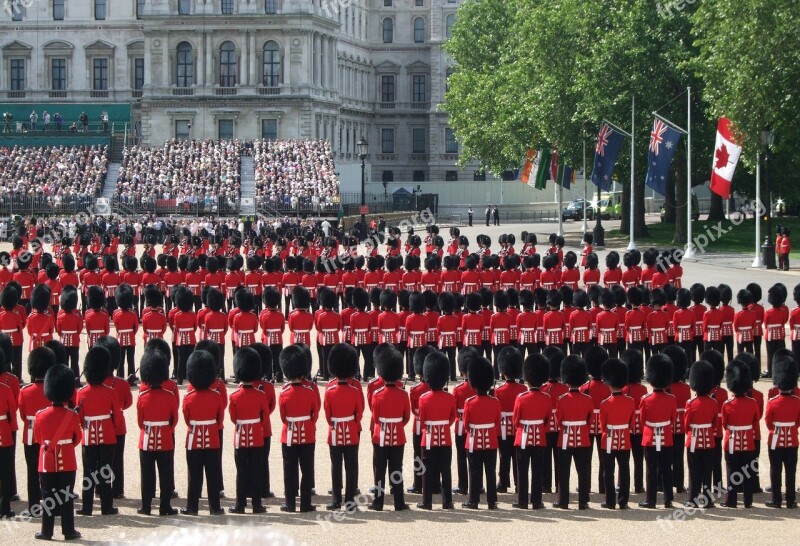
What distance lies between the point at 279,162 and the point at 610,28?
63.2 ft

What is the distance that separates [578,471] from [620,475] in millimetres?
394

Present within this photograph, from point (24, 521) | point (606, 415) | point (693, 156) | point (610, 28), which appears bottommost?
point (24, 521)

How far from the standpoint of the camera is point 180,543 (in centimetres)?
512

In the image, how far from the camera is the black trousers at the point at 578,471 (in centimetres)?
1227

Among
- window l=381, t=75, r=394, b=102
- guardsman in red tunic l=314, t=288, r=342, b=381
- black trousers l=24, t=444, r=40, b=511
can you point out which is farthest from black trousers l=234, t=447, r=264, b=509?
window l=381, t=75, r=394, b=102

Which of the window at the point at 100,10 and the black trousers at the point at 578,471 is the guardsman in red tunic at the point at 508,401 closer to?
the black trousers at the point at 578,471

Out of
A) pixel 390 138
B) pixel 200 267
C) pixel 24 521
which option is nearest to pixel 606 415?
pixel 24 521

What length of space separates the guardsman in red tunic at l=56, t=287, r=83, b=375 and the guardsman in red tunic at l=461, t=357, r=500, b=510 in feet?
25.5

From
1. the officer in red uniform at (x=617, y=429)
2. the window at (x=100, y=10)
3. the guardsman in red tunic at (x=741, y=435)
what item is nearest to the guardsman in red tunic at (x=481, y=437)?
the officer in red uniform at (x=617, y=429)

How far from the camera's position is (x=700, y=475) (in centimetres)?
1241

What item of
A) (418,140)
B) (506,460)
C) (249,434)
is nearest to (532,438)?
(506,460)

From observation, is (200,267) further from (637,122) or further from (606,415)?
(637,122)

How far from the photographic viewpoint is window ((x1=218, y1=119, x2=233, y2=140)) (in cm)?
6994

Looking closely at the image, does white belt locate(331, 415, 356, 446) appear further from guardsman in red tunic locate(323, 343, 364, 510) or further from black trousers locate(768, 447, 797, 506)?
black trousers locate(768, 447, 797, 506)
